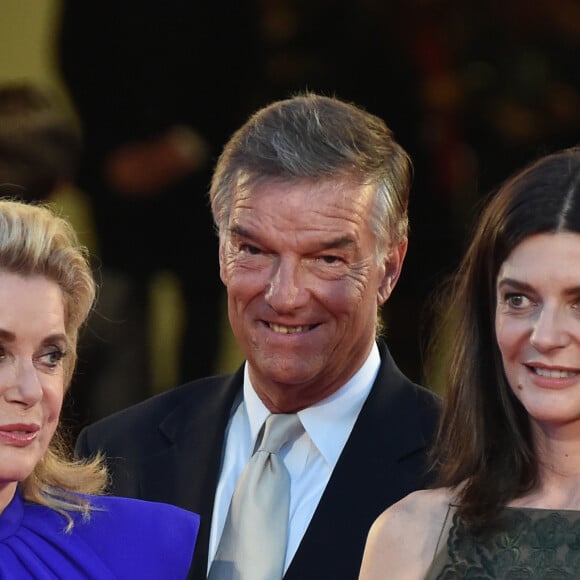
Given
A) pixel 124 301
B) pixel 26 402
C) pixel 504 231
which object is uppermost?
pixel 504 231

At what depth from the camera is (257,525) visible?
3.59m

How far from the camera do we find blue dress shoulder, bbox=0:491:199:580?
10.5 ft

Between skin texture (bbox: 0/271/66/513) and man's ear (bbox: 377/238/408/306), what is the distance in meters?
0.90

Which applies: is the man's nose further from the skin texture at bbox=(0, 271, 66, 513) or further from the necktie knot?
the skin texture at bbox=(0, 271, 66, 513)

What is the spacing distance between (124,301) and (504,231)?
310 cm

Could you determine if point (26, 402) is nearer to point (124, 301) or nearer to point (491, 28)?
point (124, 301)

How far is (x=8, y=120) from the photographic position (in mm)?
5785

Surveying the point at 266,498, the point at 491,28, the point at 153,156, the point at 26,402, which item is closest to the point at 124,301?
the point at 153,156

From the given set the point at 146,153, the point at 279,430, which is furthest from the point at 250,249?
the point at 146,153

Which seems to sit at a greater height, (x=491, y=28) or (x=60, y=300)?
(x=491, y=28)

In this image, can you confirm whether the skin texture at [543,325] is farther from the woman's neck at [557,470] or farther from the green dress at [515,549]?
the green dress at [515,549]

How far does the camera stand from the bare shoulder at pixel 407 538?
318cm

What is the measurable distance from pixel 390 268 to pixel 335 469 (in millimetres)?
525

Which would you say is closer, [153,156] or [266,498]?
[266,498]
